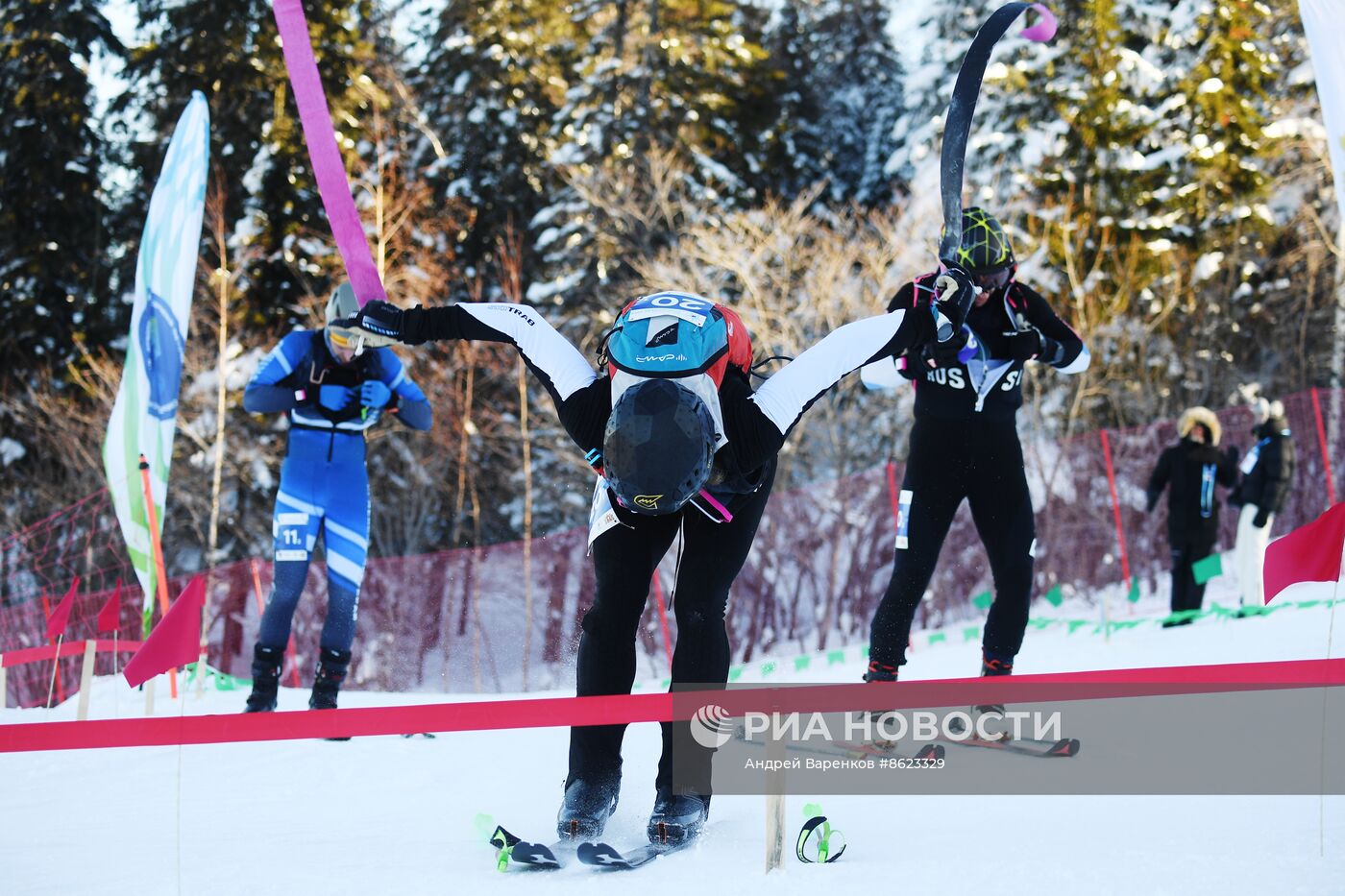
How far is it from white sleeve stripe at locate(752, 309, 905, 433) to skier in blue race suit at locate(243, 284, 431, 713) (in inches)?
101

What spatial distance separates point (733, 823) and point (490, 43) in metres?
→ 23.7

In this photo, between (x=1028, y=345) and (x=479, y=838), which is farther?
(x=1028, y=345)

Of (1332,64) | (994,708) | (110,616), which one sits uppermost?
(1332,64)

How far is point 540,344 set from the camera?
10.9ft

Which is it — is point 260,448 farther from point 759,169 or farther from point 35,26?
point 759,169

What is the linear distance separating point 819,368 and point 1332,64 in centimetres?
220

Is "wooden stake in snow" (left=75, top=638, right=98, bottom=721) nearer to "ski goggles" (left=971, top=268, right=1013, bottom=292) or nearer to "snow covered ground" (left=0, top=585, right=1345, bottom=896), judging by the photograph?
"snow covered ground" (left=0, top=585, right=1345, bottom=896)

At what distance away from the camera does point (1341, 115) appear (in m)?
3.93

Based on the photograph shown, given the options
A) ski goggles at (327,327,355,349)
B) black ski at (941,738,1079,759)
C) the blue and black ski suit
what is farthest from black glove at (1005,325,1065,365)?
ski goggles at (327,327,355,349)

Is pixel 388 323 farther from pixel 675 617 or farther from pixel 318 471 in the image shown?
pixel 318 471

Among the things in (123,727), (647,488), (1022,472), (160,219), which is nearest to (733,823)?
(647,488)

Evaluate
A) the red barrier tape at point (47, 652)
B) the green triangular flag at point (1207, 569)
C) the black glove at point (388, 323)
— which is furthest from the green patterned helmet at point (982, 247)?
the green triangular flag at point (1207, 569)

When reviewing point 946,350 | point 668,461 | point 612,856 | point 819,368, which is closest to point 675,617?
point 668,461

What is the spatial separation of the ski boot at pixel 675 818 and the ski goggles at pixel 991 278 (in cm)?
230
